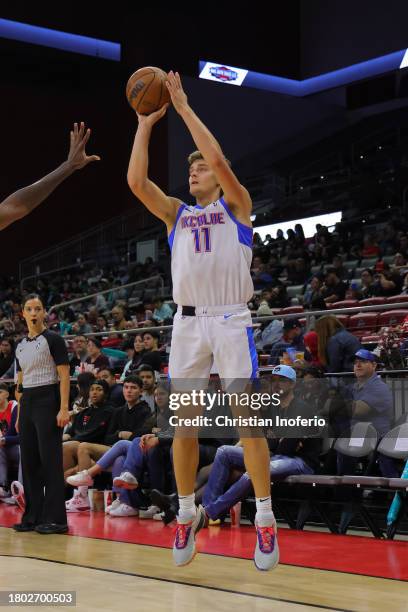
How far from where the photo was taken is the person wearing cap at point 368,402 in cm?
695

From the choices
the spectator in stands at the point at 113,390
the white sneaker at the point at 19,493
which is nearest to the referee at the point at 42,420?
the white sneaker at the point at 19,493

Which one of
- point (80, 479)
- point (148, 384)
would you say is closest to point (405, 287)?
point (148, 384)

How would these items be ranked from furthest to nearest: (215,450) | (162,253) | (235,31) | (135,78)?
(162,253)
(235,31)
(215,450)
(135,78)

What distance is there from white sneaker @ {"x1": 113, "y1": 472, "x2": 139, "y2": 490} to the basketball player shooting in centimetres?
297

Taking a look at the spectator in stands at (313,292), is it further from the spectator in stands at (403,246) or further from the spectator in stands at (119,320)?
the spectator in stands at (119,320)

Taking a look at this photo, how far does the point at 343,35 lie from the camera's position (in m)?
21.2

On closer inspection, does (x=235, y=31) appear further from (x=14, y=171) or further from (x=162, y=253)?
(x=14, y=171)

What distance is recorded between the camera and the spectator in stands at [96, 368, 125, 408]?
30.3 feet

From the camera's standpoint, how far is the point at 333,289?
13359 mm

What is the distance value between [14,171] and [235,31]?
24.4ft

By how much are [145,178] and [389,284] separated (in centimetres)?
798

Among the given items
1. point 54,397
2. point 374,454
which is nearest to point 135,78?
point 54,397

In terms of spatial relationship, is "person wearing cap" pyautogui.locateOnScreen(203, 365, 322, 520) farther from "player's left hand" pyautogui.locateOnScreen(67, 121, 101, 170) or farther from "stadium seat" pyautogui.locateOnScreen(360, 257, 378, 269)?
"stadium seat" pyautogui.locateOnScreen(360, 257, 378, 269)

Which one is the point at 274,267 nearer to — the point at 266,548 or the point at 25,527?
the point at 25,527
